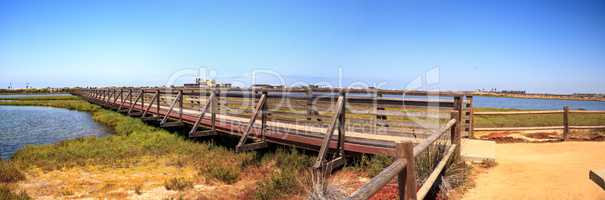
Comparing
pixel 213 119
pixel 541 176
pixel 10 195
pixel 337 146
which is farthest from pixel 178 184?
pixel 541 176

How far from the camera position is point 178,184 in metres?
6.93

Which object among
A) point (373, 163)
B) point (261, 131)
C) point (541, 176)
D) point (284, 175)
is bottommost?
point (284, 175)

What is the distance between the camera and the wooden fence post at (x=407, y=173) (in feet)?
10.1

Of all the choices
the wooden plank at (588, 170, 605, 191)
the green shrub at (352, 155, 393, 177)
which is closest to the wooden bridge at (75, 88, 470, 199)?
the green shrub at (352, 155, 393, 177)

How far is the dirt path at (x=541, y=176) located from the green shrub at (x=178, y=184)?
5.11m

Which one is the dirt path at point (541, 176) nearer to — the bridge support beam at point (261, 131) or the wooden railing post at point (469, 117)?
the wooden railing post at point (469, 117)

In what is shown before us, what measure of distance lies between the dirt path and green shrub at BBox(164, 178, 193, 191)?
5.11m

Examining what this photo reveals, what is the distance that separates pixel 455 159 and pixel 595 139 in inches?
325

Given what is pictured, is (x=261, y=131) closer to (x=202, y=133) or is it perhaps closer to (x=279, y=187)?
(x=202, y=133)

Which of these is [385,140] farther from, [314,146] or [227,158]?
[227,158]

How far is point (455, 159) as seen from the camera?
254 inches

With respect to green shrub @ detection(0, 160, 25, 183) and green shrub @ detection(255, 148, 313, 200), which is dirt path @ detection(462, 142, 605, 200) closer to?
green shrub @ detection(255, 148, 313, 200)

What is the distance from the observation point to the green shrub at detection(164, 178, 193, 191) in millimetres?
6862

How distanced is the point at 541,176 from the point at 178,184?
6695mm
